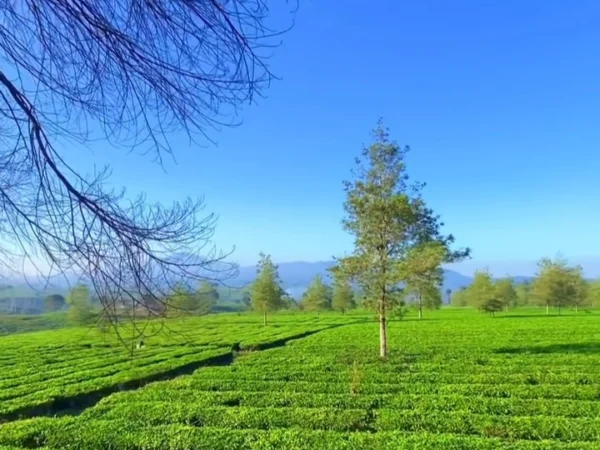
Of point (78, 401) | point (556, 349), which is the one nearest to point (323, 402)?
point (78, 401)

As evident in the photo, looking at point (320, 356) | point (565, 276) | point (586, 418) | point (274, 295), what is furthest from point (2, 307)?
point (565, 276)

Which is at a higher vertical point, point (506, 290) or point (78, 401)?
point (506, 290)

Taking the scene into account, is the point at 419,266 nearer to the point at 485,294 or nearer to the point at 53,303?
the point at 53,303

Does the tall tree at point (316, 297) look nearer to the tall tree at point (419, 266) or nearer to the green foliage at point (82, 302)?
the tall tree at point (419, 266)

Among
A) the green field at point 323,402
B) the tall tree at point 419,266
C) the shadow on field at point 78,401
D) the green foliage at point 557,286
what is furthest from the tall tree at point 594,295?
the shadow on field at point 78,401

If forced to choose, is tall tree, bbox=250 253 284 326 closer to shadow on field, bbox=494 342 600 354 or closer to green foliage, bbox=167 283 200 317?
shadow on field, bbox=494 342 600 354

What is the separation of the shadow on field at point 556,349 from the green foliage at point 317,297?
39.5 metres

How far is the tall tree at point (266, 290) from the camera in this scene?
4012 cm

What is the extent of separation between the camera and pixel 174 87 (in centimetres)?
214

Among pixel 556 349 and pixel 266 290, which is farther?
pixel 266 290

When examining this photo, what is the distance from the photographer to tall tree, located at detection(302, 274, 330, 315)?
58.3 meters

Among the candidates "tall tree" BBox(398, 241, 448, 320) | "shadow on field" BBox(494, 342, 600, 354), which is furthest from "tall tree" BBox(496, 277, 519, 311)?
"tall tree" BBox(398, 241, 448, 320)

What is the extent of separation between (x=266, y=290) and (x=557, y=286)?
34464 millimetres

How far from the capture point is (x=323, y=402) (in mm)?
9820
